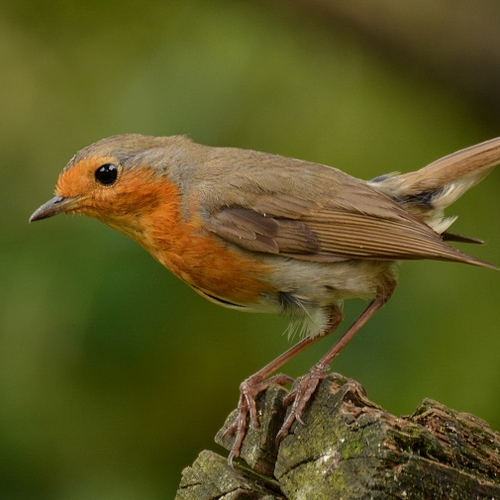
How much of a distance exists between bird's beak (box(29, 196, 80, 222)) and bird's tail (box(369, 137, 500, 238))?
1.46 meters

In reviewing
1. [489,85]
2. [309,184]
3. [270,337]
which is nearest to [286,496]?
[309,184]

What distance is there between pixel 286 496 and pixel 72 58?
12.5 feet

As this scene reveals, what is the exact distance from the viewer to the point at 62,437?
16.4 feet

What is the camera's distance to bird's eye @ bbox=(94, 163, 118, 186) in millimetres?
4508

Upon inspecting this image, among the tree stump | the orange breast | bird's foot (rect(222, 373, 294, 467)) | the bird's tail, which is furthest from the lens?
the bird's tail

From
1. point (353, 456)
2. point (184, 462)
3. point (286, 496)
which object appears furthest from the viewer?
point (184, 462)

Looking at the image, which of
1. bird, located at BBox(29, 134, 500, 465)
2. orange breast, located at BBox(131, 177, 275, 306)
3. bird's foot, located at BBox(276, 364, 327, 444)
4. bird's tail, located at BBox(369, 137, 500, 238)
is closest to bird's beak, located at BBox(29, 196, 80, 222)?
bird, located at BBox(29, 134, 500, 465)

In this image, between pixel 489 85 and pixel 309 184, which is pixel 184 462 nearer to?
pixel 309 184

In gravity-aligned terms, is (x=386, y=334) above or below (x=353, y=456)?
above

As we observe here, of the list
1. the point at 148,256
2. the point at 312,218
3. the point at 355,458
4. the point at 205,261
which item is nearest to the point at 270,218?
the point at 312,218

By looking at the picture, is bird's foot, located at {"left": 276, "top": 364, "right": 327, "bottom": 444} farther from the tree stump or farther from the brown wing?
the brown wing

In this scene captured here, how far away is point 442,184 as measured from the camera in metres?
4.75

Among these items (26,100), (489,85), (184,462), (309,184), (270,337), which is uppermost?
(489,85)

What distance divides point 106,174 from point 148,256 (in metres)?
0.65
